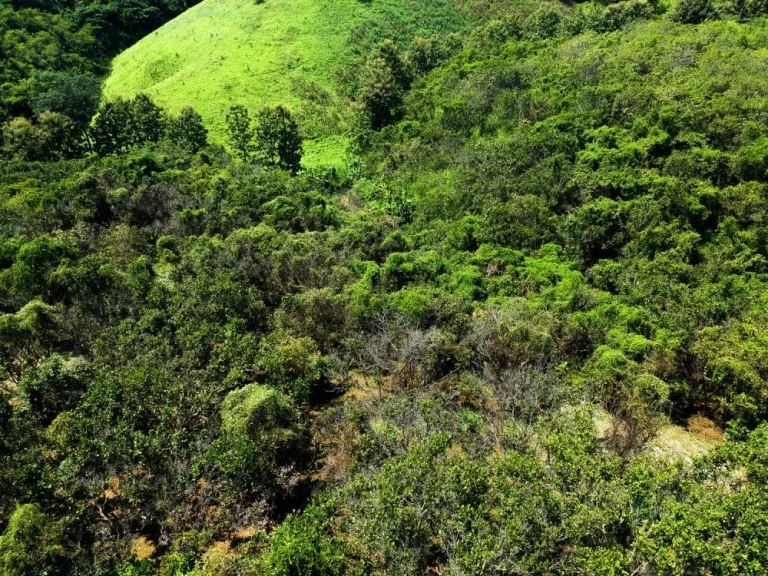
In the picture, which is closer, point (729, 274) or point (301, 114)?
point (729, 274)

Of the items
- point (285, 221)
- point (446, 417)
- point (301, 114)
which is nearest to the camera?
point (446, 417)

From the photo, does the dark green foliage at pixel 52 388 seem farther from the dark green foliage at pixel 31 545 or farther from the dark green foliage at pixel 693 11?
the dark green foliage at pixel 693 11

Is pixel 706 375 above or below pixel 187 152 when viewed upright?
below

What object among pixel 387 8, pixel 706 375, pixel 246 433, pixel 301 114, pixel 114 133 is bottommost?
pixel 706 375

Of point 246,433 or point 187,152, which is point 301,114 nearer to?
point 187,152

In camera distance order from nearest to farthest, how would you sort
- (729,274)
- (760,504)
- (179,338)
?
1. (760,504)
2. (179,338)
3. (729,274)

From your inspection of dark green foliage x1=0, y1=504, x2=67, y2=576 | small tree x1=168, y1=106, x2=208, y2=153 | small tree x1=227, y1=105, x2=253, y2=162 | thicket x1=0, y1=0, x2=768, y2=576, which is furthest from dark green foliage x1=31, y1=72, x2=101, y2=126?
dark green foliage x1=0, y1=504, x2=67, y2=576

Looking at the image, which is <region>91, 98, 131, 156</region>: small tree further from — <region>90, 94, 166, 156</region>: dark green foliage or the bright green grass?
the bright green grass

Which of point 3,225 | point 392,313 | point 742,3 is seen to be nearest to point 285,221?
point 392,313
